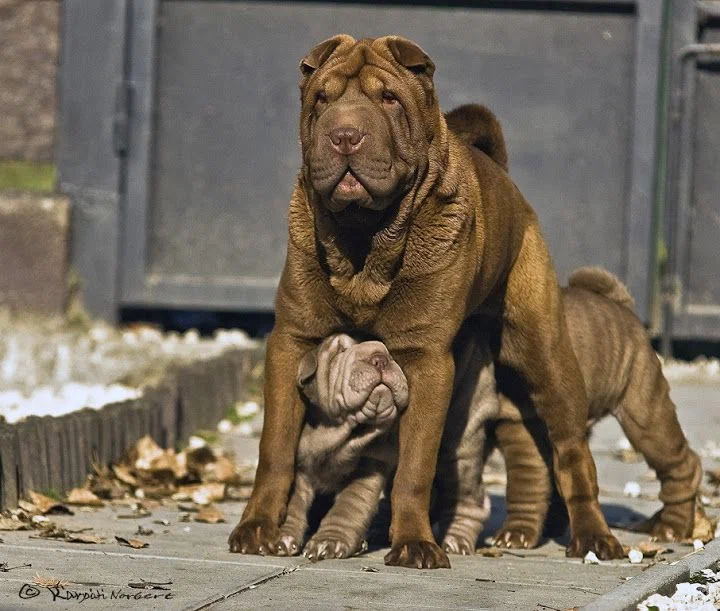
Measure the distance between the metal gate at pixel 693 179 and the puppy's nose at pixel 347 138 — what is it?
5552 millimetres

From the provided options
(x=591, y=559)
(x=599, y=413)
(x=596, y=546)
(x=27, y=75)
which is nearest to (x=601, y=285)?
(x=599, y=413)

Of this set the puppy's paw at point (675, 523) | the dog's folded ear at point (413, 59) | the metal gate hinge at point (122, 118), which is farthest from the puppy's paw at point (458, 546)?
the metal gate hinge at point (122, 118)

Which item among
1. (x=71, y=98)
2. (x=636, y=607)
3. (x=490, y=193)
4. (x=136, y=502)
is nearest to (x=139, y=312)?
(x=71, y=98)

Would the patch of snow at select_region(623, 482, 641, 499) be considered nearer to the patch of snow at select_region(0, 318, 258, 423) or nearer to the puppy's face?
the puppy's face

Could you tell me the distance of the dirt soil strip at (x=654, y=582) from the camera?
3.60m

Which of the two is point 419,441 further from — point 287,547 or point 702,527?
point 702,527

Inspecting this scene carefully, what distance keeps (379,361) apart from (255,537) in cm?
63

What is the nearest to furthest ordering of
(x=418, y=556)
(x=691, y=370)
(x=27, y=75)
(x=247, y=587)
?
(x=247, y=587)
(x=418, y=556)
(x=691, y=370)
(x=27, y=75)

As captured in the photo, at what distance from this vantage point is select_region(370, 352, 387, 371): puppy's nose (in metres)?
4.65

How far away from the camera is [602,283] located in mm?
5859

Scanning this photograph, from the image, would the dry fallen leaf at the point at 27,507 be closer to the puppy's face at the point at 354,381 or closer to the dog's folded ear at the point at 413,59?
the puppy's face at the point at 354,381

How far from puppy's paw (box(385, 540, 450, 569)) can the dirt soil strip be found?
661 mm

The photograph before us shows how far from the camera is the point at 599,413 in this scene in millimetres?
5477

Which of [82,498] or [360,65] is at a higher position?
[360,65]
